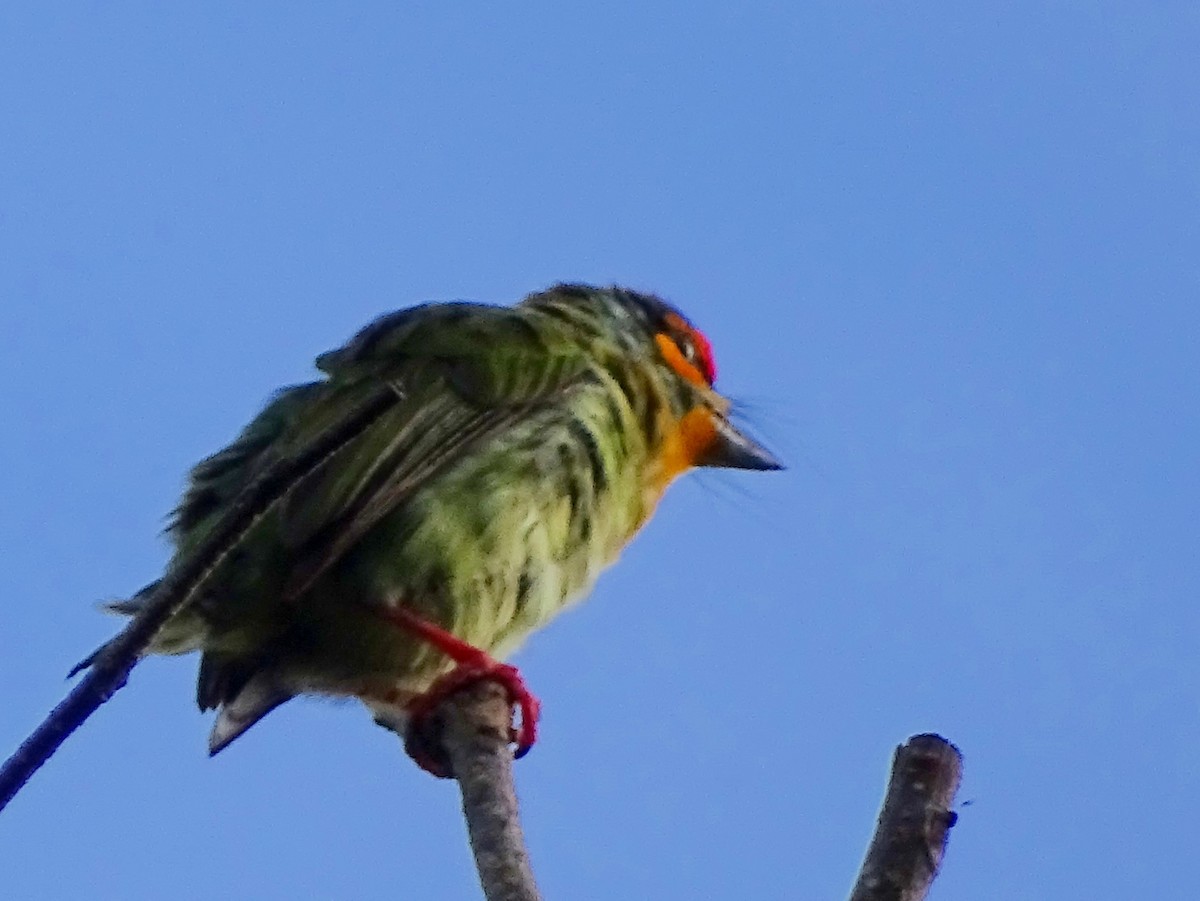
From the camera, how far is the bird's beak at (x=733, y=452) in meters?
5.36

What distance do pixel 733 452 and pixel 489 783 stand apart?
8.81ft

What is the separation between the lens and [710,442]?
5.33 m

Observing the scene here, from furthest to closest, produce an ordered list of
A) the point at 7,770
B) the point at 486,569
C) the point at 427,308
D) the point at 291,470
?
the point at 427,308
the point at 486,569
the point at 291,470
the point at 7,770

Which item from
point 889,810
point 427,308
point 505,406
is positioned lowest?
point 889,810

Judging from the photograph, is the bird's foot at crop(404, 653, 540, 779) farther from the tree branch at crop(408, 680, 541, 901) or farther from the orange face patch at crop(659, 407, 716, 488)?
the orange face patch at crop(659, 407, 716, 488)

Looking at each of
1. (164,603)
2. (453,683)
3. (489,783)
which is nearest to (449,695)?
(453,683)

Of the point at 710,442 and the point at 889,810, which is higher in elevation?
the point at 710,442

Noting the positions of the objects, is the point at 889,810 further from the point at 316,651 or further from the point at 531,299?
the point at 531,299

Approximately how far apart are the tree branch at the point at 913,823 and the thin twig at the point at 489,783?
45 cm

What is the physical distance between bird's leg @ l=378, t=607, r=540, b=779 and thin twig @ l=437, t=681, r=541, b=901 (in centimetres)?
4

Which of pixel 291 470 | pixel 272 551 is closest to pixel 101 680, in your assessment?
pixel 291 470

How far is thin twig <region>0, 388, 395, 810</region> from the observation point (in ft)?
5.16

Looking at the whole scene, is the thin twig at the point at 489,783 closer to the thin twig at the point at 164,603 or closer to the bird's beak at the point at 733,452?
the thin twig at the point at 164,603

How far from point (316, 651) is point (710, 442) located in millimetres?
1638
